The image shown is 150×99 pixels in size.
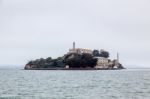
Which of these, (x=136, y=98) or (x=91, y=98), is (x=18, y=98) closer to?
(x=91, y=98)

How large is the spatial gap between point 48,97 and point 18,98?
3546 mm

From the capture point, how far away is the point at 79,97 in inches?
1923

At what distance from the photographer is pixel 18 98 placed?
46.8m

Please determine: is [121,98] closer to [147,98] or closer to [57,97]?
[147,98]

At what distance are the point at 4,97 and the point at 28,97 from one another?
9.73 feet

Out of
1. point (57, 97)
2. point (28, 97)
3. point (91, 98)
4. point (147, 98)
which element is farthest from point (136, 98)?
point (28, 97)

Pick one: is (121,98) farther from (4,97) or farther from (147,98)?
(4,97)

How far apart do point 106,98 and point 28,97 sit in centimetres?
900

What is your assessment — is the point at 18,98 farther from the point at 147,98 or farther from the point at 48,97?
the point at 147,98

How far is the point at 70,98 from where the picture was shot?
1884 inches

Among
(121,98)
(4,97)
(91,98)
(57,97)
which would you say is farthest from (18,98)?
(121,98)

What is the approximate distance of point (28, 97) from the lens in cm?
4891

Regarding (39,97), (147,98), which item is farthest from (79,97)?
(147,98)

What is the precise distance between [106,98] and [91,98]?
1.80 meters
